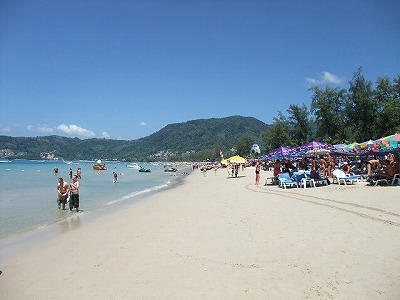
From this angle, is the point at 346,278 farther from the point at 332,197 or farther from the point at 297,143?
the point at 297,143

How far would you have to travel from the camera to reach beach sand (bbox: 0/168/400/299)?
454 cm

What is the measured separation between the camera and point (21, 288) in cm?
492

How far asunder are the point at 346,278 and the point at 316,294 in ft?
2.48

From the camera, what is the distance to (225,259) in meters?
5.77

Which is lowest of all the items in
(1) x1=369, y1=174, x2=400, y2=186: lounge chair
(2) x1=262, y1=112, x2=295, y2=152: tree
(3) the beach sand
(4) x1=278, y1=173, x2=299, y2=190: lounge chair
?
(3) the beach sand

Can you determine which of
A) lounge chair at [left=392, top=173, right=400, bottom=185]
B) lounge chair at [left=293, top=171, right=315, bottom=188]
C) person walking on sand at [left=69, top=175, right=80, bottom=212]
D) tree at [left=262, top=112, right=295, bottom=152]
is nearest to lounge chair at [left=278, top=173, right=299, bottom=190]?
lounge chair at [left=293, top=171, right=315, bottom=188]

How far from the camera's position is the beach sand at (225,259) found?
454 centimetres

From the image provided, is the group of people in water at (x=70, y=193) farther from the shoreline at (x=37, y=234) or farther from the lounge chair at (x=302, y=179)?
the lounge chair at (x=302, y=179)

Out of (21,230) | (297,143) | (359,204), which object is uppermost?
(297,143)

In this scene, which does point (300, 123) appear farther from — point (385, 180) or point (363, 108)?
point (385, 180)

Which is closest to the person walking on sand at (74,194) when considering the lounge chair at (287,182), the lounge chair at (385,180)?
the lounge chair at (287,182)

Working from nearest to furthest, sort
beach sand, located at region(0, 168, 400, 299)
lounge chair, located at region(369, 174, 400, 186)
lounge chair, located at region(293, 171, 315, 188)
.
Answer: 1. beach sand, located at region(0, 168, 400, 299)
2. lounge chair, located at region(369, 174, 400, 186)
3. lounge chair, located at region(293, 171, 315, 188)

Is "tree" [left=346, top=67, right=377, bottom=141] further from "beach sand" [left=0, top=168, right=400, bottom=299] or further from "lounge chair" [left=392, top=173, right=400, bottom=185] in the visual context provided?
"beach sand" [left=0, top=168, right=400, bottom=299]

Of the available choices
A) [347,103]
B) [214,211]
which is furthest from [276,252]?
[347,103]
